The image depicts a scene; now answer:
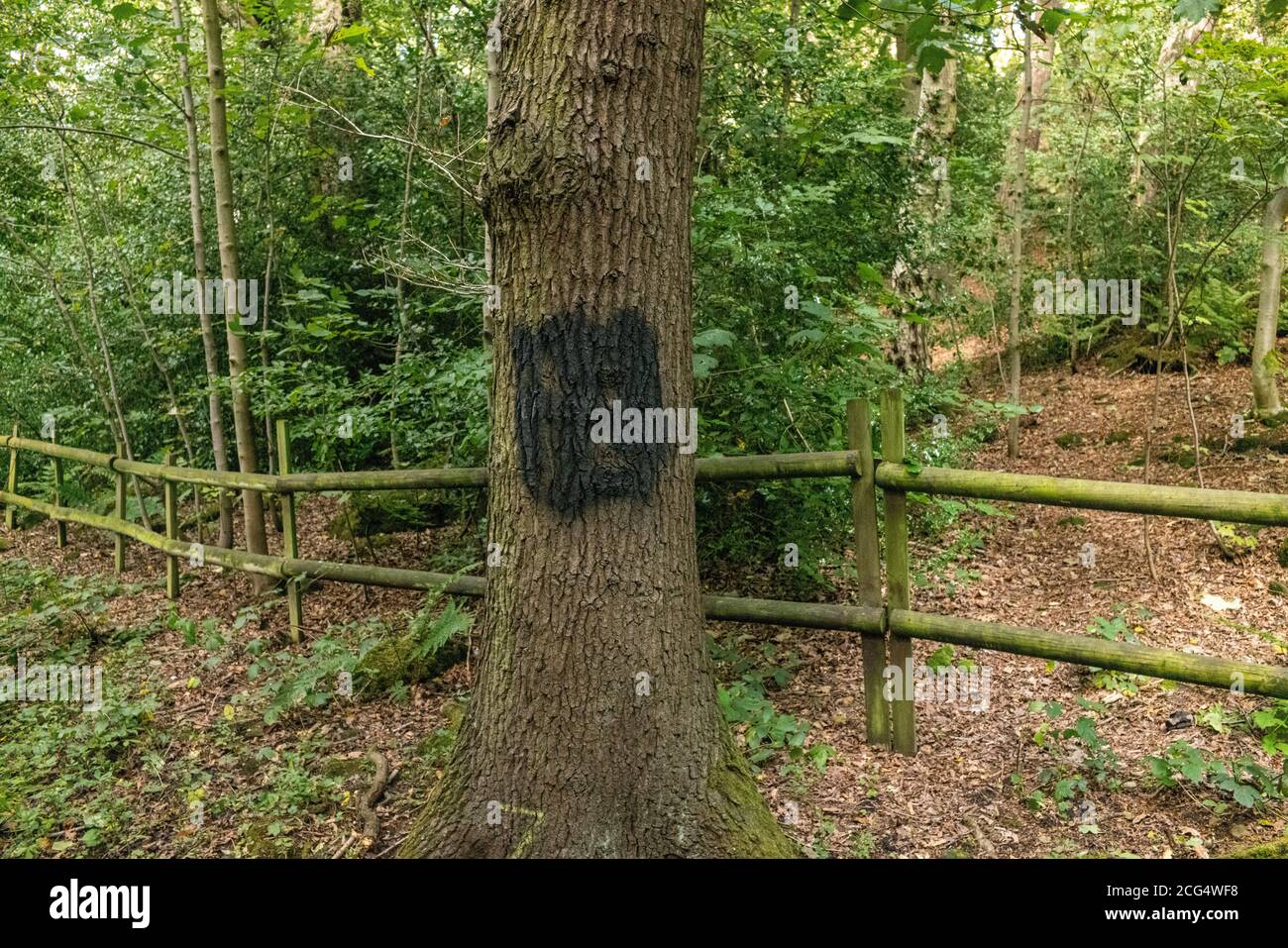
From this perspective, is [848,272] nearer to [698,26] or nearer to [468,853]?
[698,26]

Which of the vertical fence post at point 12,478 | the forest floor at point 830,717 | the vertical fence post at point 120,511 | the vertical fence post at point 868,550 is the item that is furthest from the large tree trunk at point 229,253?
the vertical fence post at point 12,478

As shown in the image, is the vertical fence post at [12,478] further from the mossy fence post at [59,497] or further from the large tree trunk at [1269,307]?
the large tree trunk at [1269,307]

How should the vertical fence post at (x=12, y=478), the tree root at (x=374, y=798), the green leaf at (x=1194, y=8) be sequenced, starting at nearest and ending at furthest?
1. the green leaf at (x=1194, y=8)
2. the tree root at (x=374, y=798)
3. the vertical fence post at (x=12, y=478)

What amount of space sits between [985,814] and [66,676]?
5289 mm

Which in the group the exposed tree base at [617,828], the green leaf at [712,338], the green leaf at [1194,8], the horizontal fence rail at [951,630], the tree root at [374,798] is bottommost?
the tree root at [374,798]

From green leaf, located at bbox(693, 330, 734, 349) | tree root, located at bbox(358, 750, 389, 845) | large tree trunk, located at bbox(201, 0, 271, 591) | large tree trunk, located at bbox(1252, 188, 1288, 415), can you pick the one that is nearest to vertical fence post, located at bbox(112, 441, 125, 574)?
large tree trunk, located at bbox(201, 0, 271, 591)

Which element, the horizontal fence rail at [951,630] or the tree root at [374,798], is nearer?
the horizontal fence rail at [951,630]

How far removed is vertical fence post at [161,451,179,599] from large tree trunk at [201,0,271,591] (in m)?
0.81

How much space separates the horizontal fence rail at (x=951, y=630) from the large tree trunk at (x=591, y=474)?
1.00 m

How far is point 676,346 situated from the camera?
10.8 feet

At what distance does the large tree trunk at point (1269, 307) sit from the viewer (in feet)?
24.5

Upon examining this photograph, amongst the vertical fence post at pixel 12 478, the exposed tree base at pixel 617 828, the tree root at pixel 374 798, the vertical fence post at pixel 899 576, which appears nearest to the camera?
the exposed tree base at pixel 617 828

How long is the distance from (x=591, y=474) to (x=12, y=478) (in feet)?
33.2
